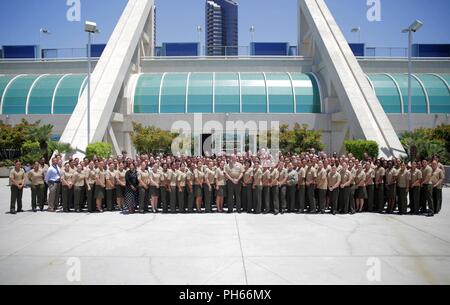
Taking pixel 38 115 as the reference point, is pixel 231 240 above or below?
below

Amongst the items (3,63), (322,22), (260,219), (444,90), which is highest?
(322,22)

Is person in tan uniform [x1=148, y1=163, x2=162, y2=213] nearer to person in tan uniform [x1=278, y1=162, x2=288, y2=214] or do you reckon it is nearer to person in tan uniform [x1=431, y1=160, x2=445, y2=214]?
person in tan uniform [x1=278, y1=162, x2=288, y2=214]

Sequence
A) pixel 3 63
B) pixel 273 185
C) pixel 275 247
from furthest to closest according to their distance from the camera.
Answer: pixel 3 63
pixel 273 185
pixel 275 247

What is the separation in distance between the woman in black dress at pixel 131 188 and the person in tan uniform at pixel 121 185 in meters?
0.28

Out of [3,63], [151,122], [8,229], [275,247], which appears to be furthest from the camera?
[3,63]

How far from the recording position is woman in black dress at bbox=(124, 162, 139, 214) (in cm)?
1334

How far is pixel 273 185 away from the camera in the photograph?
13.5 metres

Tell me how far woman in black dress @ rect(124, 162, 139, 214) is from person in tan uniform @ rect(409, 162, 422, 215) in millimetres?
9772

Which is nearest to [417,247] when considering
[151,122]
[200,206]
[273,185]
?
[273,185]

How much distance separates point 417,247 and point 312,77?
3271 cm

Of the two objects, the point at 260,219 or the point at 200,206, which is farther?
the point at 200,206

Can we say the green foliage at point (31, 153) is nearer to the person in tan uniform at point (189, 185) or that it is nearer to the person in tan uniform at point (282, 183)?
the person in tan uniform at point (189, 185)

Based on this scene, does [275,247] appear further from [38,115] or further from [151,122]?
[38,115]

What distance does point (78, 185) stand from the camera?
44.5 ft
